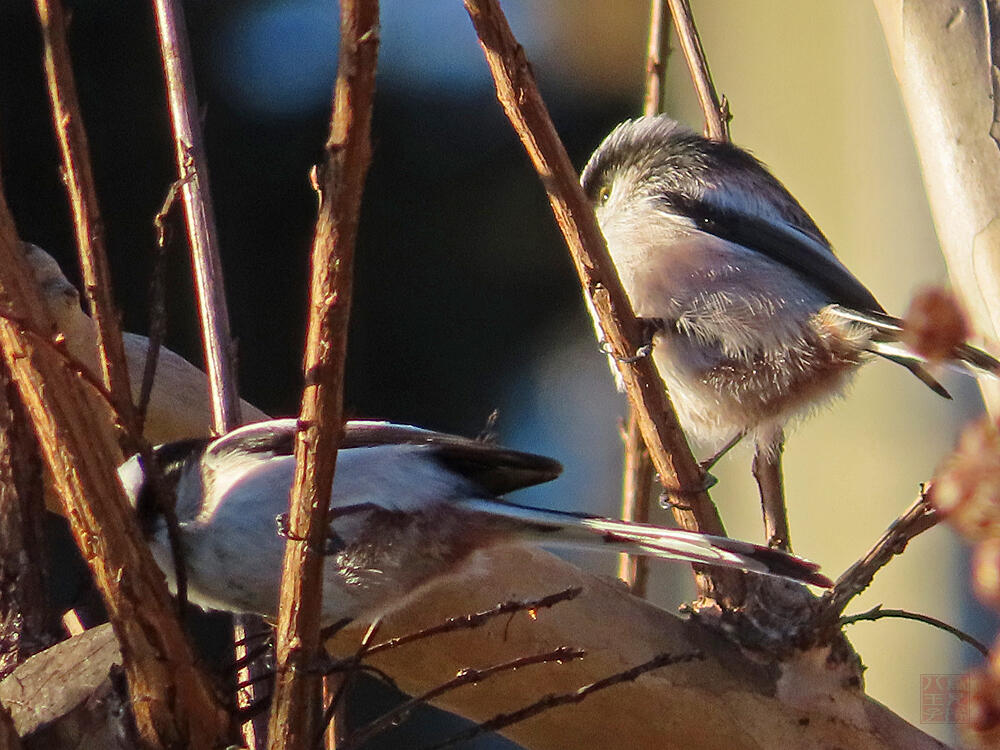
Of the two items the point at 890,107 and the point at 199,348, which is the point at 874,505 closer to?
the point at 890,107

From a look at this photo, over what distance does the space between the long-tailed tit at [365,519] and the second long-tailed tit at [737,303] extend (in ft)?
1.54

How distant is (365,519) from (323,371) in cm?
39

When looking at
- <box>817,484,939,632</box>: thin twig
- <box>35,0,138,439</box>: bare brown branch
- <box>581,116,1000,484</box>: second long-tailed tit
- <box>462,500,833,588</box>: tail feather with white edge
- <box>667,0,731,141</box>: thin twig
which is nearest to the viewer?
<box>35,0,138,439</box>: bare brown branch

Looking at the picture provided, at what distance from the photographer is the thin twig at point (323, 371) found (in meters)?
0.46

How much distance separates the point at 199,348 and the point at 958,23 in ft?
5.04

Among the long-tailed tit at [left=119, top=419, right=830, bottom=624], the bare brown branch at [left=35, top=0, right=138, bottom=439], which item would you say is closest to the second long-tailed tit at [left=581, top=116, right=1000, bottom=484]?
the long-tailed tit at [left=119, top=419, right=830, bottom=624]

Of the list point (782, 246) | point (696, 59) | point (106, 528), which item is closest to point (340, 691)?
point (106, 528)

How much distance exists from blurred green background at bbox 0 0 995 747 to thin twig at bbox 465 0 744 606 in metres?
1.02

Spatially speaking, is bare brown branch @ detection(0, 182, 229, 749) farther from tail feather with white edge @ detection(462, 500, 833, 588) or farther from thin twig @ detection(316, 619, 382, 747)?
tail feather with white edge @ detection(462, 500, 833, 588)

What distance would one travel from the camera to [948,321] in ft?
0.90

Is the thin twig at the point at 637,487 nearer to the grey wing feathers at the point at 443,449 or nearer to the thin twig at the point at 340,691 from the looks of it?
the grey wing feathers at the point at 443,449

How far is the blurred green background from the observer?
2125 millimetres

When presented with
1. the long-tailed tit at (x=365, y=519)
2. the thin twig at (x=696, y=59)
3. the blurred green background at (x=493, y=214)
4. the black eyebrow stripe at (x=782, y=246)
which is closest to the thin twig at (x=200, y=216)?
the long-tailed tit at (x=365, y=519)

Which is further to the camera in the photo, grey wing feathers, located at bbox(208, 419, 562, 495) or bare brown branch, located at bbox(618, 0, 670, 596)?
bare brown branch, located at bbox(618, 0, 670, 596)
